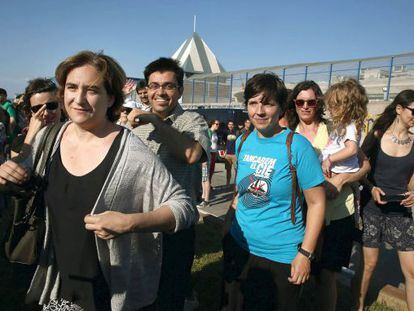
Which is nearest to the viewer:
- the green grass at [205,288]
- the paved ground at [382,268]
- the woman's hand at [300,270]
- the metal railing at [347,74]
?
the woman's hand at [300,270]

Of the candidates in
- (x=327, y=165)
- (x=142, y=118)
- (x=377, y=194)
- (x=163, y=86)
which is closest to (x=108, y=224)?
(x=142, y=118)

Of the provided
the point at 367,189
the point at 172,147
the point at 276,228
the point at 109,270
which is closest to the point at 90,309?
the point at 109,270

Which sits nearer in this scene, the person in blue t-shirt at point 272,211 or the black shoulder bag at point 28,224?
the black shoulder bag at point 28,224

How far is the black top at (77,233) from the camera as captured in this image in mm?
1614

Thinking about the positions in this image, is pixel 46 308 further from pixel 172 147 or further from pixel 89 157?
pixel 172 147

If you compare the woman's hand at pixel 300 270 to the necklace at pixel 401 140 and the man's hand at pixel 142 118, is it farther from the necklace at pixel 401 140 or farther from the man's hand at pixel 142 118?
the necklace at pixel 401 140

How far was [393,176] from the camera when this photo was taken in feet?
10.1

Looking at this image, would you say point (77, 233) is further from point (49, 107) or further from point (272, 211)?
point (49, 107)

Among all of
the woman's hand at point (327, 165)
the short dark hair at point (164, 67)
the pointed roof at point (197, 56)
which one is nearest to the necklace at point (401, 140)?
the woman's hand at point (327, 165)

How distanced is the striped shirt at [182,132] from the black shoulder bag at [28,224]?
2.79 ft

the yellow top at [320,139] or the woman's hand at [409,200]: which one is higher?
the yellow top at [320,139]

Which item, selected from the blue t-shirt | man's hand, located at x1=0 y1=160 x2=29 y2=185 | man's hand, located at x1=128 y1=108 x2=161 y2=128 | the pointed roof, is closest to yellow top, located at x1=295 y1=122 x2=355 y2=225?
the blue t-shirt

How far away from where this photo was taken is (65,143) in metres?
1.80

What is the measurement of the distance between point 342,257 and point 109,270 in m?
1.98
